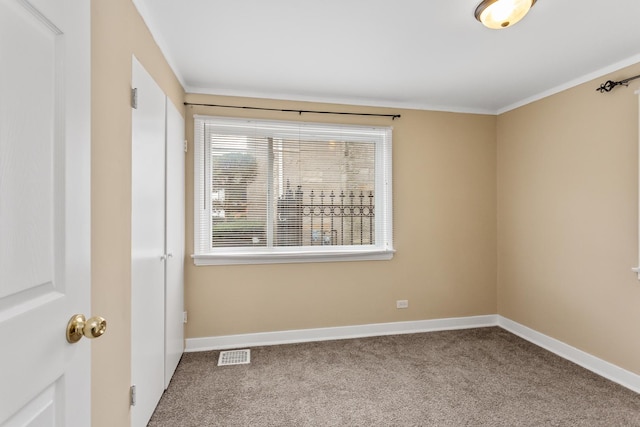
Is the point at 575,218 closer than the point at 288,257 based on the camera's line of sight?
Yes

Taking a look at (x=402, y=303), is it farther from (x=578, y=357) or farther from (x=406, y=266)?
(x=578, y=357)

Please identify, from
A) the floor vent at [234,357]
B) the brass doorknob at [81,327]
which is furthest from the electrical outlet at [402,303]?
the brass doorknob at [81,327]

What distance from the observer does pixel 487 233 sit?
373 cm

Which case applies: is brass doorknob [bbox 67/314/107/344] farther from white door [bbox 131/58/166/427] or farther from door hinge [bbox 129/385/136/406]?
door hinge [bbox 129/385/136/406]

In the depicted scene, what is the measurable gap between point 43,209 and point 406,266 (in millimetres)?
3250

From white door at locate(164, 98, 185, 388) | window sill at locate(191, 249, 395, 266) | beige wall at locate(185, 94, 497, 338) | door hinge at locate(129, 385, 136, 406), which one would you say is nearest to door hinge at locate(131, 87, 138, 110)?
white door at locate(164, 98, 185, 388)

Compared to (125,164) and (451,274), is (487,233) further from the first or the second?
(125,164)

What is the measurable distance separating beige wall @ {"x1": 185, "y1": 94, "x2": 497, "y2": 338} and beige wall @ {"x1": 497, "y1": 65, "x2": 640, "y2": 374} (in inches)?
10.6

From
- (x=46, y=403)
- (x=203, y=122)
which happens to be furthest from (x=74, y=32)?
(x=203, y=122)

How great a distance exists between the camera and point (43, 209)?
0.74 metres

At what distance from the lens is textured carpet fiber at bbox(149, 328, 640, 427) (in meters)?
2.09

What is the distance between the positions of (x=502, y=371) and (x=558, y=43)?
8.10ft

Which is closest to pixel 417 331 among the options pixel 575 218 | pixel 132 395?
pixel 575 218

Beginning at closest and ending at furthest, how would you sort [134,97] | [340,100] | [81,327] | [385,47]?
1. [81,327]
2. [134,97]
3. [385,47]
4. [340,100]
